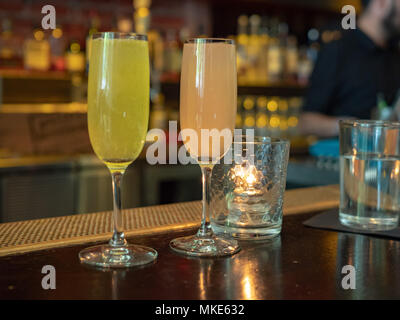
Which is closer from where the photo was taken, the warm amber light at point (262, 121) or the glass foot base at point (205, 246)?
the glass foot base at point (205, 246)

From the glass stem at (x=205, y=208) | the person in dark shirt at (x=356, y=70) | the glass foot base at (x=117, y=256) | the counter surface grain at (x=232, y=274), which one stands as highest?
the person in dark shirt at (x=356, y=70)

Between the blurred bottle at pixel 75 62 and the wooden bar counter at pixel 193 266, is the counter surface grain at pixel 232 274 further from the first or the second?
the blurred bottle at pixel 75 62

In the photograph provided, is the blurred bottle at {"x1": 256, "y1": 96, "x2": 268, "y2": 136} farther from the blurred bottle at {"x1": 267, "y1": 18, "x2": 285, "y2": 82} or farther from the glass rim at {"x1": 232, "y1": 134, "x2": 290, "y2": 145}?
the glass rim at {"x1": 232, "y1": 134, "x2": 290, "y2": 145}

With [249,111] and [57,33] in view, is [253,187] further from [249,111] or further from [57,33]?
[249,111]

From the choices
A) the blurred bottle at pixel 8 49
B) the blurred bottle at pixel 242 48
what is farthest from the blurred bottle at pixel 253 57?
the blurred bottle at pixel 8 49

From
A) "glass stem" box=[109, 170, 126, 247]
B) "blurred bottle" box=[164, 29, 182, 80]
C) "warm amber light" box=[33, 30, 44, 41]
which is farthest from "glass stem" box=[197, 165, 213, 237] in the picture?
"blurred bottle" box=[164, 29, 182, 80]

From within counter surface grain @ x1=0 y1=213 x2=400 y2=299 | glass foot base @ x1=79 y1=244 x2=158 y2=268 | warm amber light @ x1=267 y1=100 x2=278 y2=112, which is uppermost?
warm amber light @ x1=267 y1=100 x2=278 y2=112

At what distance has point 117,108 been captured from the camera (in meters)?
0.67

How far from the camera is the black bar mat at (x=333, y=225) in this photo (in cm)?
81

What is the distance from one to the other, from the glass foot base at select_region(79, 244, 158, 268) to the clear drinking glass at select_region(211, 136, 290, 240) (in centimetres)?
14

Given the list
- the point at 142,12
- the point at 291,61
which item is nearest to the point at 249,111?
the point at 291,61

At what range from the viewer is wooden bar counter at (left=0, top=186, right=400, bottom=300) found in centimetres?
56

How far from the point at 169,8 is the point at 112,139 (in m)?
2.99

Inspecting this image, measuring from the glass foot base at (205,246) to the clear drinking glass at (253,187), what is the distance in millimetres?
40
